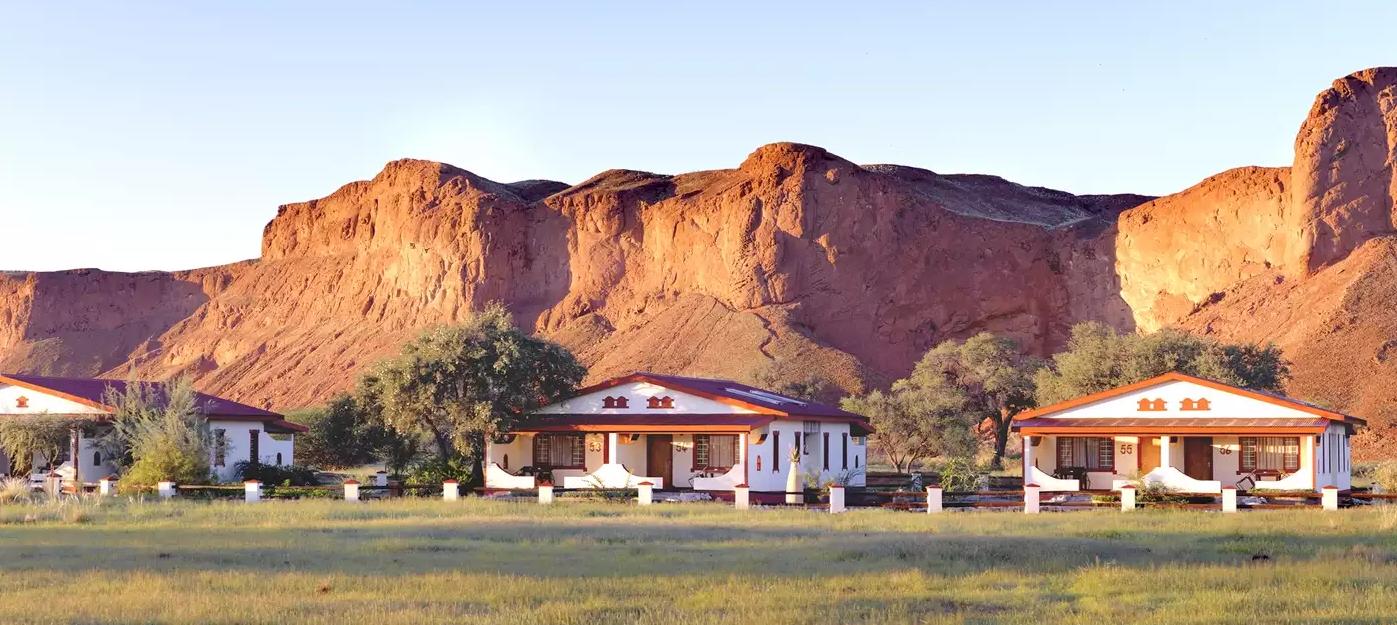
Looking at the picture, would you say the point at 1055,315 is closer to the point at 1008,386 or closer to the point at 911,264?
the point at 911,264

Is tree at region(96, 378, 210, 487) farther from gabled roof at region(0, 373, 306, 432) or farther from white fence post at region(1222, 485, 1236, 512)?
white fence post at region(1222, 485, 1236, 512)

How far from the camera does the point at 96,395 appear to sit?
5109cm

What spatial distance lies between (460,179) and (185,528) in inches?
3227

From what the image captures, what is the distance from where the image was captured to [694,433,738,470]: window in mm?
45469

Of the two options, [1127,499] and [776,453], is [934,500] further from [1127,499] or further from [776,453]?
[776,453]

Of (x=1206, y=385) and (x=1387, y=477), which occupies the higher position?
(x=1206, y=385)

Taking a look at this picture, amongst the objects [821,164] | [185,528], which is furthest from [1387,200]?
[185,528]

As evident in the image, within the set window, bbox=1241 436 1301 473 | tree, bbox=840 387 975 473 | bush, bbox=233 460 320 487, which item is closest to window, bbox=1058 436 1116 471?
window, bbox=1241 436 1301 473

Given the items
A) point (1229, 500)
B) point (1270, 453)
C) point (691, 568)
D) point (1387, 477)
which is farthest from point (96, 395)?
point (1387, 477)

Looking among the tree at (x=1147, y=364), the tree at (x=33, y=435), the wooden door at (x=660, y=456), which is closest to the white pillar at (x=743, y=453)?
the wooden door at (x=660, y=456)

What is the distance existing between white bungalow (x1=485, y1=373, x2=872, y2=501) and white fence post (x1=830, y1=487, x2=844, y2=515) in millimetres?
6547

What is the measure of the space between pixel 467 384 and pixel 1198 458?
2026 cm

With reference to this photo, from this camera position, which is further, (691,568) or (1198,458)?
(1198,458)

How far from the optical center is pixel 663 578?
20250mm
